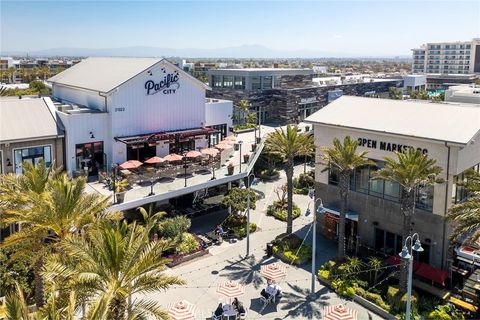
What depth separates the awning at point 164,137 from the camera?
37.6 m

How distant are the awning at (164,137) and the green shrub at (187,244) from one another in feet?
32.5

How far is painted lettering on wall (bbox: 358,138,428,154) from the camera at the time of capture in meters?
Answer: 28.8

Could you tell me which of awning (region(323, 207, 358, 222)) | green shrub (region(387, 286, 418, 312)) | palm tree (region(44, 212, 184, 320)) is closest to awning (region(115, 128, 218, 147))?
awning (region(323, 207, 358, 222))

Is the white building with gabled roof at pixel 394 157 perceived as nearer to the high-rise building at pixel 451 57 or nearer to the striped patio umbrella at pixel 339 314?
the striped patio umbrella at pixel 339 314

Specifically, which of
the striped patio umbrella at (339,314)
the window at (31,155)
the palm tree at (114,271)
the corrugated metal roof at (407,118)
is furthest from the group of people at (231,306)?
the window at (31,155)

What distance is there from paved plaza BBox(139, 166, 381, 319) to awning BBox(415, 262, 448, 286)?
4.53 meters

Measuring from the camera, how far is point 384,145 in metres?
29.9

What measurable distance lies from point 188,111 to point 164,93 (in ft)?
10.9

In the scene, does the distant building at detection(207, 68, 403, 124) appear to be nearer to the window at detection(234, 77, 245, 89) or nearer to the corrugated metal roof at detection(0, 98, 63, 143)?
the window at detection(234, 77, 245, 89)

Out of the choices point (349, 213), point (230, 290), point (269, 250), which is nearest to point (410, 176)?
point (349, 213)

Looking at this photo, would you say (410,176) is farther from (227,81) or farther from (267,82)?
(227,81)

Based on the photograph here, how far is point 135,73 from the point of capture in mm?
38594

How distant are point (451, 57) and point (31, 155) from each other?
189191 mm

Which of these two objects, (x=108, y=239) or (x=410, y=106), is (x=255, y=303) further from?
(x=410, y=106)
